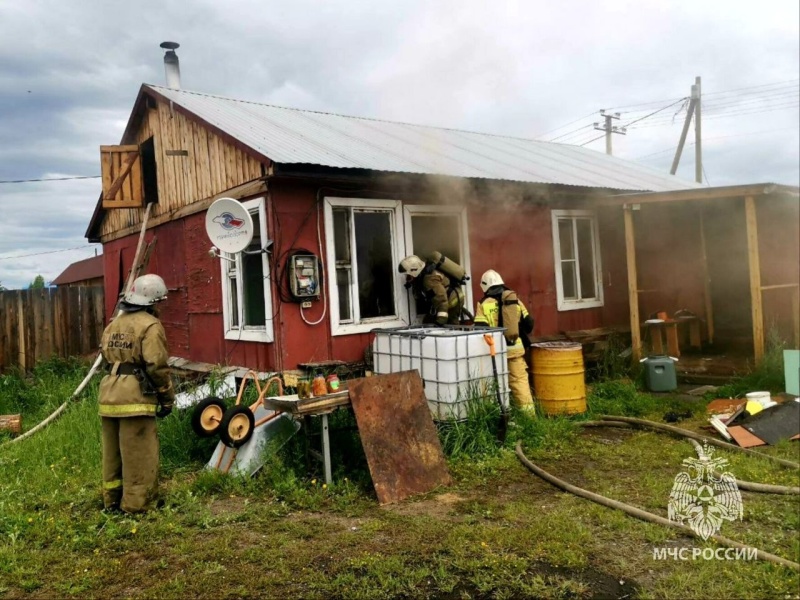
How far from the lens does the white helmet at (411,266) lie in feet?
25.5

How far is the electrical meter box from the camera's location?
7.03 metres

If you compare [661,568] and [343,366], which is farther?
[343,366]

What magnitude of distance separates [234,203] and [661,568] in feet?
18.3

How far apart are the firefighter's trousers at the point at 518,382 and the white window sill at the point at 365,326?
5.19 ft

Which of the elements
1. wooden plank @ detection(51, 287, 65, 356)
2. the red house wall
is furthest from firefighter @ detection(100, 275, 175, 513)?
wooden plank @ detection(51, 287, 65, 356)

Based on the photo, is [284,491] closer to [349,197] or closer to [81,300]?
[349,197]

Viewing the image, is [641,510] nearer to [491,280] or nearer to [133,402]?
[491,280]

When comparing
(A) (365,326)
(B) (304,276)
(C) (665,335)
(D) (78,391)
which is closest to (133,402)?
(B) (304,276)

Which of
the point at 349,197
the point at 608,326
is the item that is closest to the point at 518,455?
the point at 349,197

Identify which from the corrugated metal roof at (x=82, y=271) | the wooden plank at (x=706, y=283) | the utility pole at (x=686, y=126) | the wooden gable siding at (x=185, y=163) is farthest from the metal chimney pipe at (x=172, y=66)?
the utility pole at (x=686, y=126)

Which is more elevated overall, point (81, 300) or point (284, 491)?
point (81, 300)

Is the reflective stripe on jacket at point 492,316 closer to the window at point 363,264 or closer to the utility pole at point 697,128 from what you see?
the window at point 363,264

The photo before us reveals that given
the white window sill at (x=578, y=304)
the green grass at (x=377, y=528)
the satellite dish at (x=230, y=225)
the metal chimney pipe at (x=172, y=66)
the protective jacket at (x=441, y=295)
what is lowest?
the green grass at (x=377, y=528)

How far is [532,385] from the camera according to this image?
27.2ft
